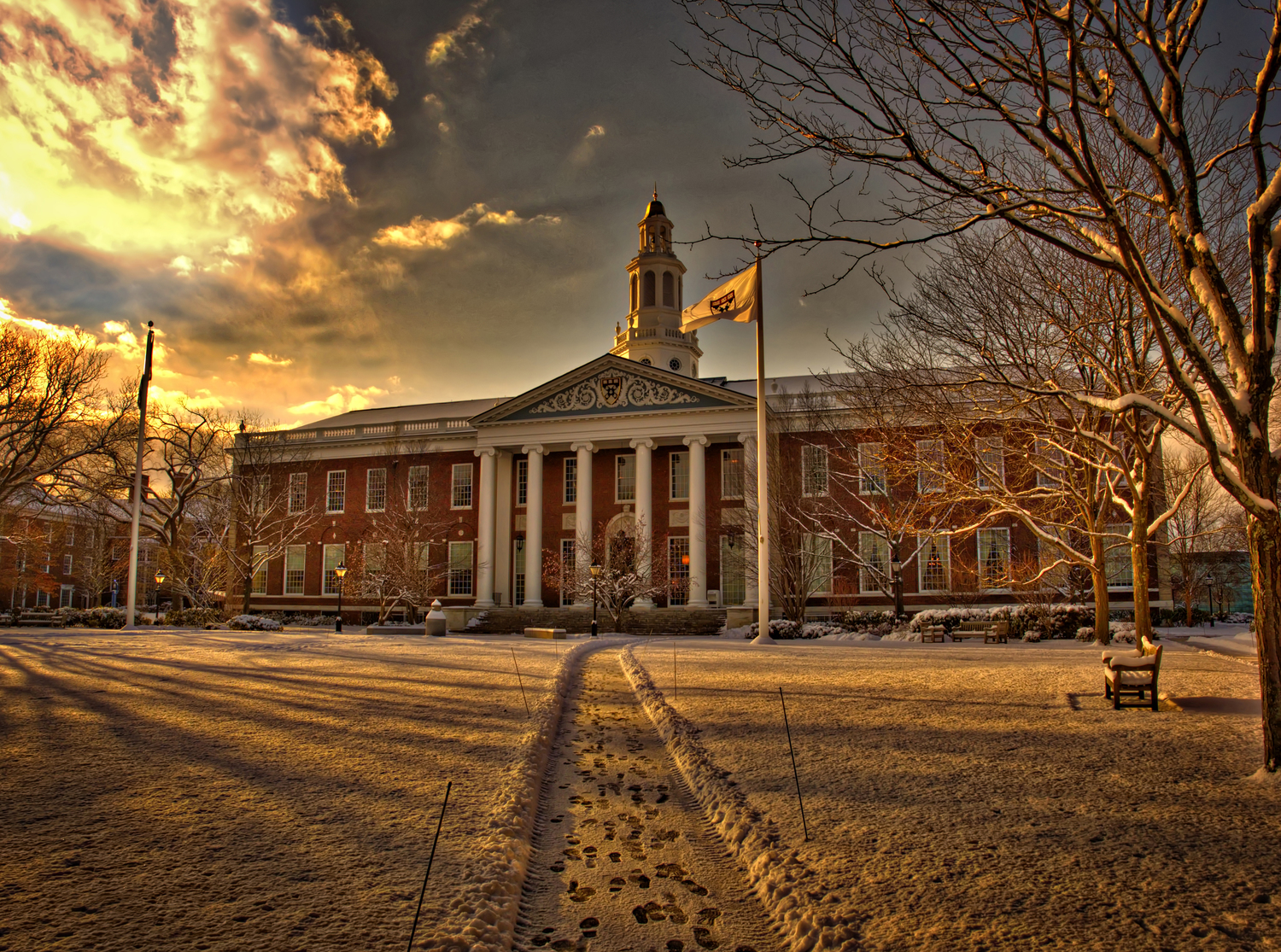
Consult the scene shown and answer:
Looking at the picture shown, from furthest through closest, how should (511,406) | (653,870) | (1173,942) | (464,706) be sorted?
(511,406) < (464,706) < (653,870) < (1173,942)

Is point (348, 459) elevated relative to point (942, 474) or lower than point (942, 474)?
elevated

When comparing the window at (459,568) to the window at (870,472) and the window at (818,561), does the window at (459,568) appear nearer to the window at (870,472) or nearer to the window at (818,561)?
the window at (818,561)

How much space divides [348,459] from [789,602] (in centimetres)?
2920

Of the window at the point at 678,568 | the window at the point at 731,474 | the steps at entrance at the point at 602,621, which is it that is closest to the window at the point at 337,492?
the steps at entrance at the point at 602,621

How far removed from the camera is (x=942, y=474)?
61.2 feet

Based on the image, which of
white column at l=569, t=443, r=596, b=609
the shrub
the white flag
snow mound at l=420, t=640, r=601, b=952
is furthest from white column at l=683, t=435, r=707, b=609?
snow mound at l=420, t=640, r=601, b=952

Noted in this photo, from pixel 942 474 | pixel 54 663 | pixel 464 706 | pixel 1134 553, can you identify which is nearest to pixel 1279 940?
pixel 464 706

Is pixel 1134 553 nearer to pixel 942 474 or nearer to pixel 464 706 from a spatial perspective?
pixel 942 474

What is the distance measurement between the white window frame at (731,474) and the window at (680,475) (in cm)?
206

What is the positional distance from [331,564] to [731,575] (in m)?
24.1

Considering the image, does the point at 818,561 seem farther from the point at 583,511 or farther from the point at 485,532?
the point at 485,532

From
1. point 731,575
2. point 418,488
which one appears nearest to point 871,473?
point 731,575

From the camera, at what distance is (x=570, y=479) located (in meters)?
46.3

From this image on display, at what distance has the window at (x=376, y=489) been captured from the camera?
49.0 m
